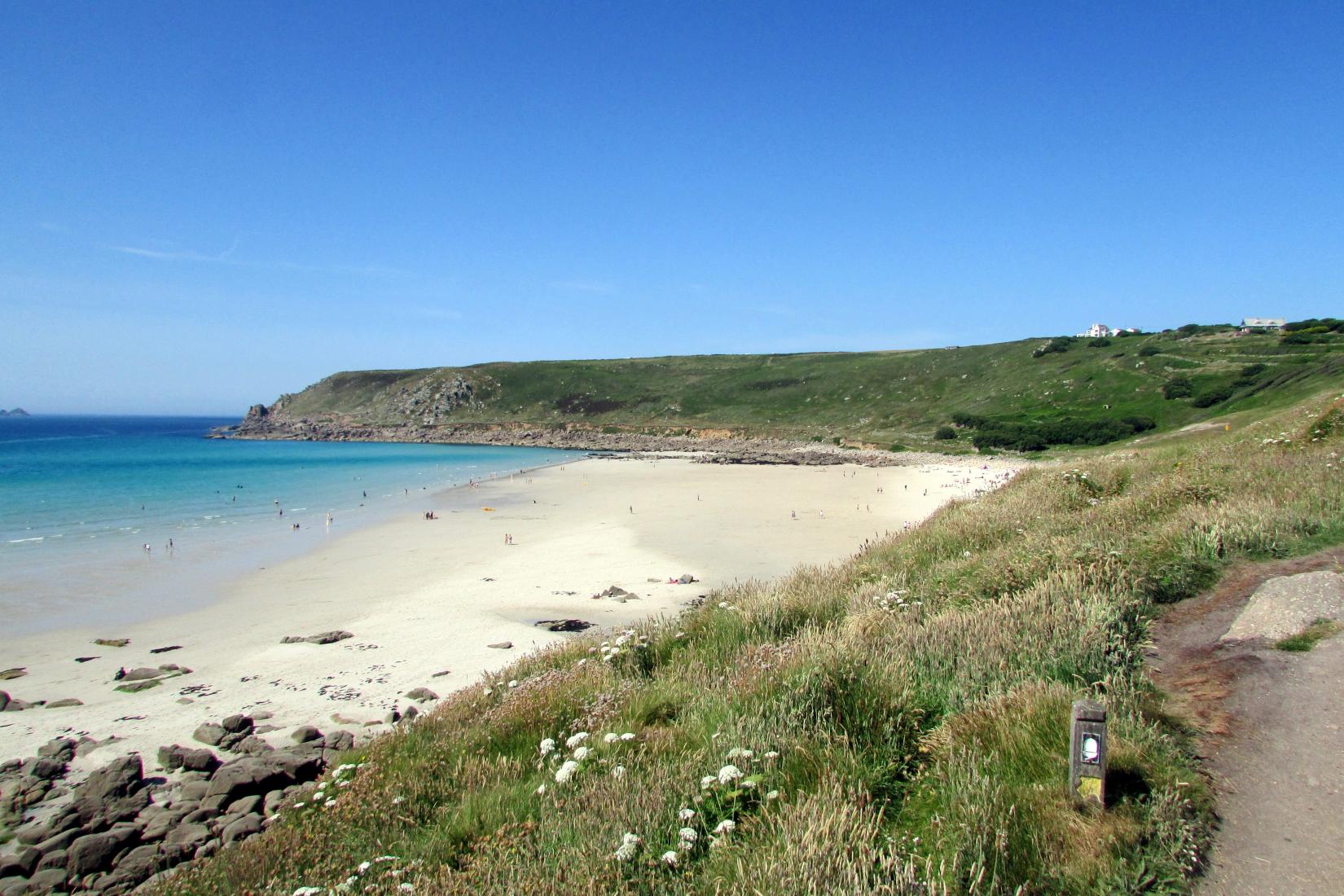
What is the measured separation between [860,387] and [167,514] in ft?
304

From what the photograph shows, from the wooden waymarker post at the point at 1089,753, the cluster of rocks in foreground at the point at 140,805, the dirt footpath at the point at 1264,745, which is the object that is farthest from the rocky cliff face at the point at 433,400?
the wooden waymarker post at the point at 1089,753

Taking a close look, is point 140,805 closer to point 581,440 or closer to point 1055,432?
point 1055,432

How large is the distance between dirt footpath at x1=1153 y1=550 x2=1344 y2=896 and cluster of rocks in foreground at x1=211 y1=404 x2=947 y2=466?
182 ft

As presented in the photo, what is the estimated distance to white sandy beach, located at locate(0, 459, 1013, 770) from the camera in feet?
38.0

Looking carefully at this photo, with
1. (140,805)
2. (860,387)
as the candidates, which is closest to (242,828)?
(140,805)

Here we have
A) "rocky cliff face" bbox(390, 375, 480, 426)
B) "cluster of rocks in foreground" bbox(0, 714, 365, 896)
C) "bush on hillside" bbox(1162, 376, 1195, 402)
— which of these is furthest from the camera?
"rocky cliff face" bbox(390, 375, 480, 426)

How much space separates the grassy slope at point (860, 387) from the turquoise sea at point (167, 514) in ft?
118

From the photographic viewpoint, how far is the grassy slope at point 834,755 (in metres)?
3.45

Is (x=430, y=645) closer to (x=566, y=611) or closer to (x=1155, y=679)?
(x=566, y=611)

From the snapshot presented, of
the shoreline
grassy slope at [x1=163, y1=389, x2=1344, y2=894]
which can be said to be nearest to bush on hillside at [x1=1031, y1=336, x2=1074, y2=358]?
the shoreline

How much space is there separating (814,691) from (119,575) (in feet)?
79.6

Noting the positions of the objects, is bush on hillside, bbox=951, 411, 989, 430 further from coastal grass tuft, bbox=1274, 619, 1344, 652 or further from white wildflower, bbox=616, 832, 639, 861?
white wildflower, bbox=616, 832, 639, 861

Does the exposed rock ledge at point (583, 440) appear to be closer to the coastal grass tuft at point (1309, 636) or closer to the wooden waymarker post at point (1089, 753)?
the coastal grass tuft at point (1309, 636)

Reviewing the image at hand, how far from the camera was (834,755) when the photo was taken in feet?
14.4
